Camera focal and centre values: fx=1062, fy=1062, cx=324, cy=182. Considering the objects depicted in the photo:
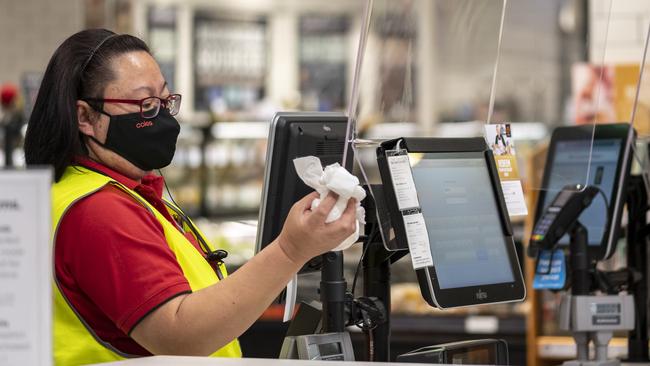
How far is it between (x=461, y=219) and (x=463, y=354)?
33 centimetres

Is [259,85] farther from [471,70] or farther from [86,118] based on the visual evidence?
[86,118]

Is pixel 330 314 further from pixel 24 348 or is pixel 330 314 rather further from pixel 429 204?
pixel 24 348

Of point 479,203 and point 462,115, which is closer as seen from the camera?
point 479,203

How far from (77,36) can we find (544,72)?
183 cm

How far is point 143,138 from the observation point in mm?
2633

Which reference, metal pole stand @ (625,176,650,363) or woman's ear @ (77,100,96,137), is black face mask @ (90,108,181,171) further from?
metal pole stand @ (625,176,650,363)

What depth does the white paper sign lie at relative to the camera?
1.31 metres

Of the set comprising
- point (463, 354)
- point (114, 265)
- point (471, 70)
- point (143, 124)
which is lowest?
point (463, 354)

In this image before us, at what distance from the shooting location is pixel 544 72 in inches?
150

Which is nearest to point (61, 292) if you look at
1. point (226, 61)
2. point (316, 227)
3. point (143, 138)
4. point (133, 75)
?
point (143, 138)

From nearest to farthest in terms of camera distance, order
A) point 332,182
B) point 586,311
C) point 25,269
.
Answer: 1. point 25,269
2. point 332,182
3. point 586,311

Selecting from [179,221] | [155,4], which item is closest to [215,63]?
[155,4]

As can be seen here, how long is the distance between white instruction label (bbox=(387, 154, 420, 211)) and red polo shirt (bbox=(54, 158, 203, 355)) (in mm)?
508

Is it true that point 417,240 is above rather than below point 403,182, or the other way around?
below
